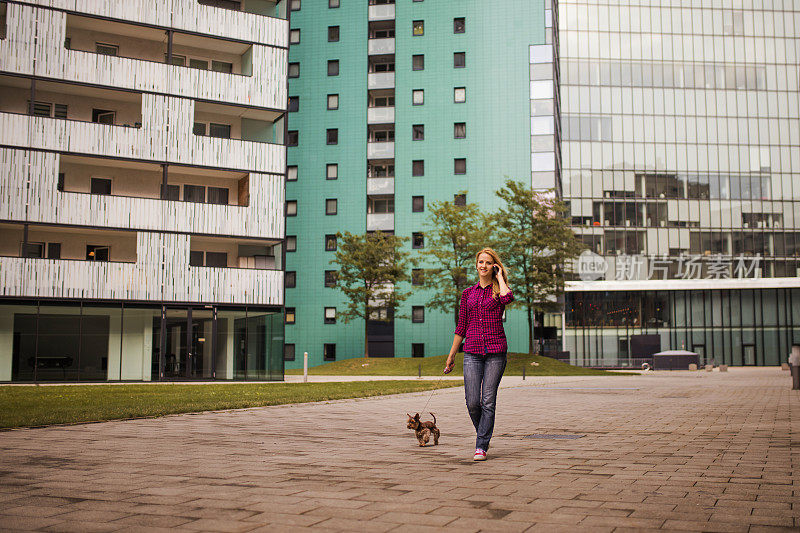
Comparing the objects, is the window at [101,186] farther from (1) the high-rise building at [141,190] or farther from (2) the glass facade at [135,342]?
(2) the glass facade at [135,342]

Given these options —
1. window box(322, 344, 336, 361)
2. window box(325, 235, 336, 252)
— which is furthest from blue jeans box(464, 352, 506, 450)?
window box(325, 235, 336, 252)

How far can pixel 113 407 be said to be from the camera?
14.1 meters

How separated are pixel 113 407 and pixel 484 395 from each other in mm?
8737

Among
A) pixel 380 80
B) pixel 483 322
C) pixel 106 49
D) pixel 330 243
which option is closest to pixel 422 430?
pixel 483 322

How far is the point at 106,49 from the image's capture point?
34.0 metres

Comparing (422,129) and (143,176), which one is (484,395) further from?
(422,129)

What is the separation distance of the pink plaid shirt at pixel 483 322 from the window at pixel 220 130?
29.4 m

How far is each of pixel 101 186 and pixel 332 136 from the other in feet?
90.8

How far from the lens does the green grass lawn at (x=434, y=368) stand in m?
41.3

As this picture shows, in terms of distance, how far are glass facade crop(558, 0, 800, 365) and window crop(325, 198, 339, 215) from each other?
24710 millimetres

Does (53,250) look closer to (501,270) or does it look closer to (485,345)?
(485,345)

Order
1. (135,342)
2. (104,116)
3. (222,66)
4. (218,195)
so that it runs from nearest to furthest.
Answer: (135,342), (104,116), (218,195), (222,66)

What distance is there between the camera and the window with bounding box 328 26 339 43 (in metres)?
59.7

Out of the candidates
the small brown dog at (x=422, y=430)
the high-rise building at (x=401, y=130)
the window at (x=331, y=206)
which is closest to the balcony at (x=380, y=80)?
the high-rise building at (x=401, y=130)
